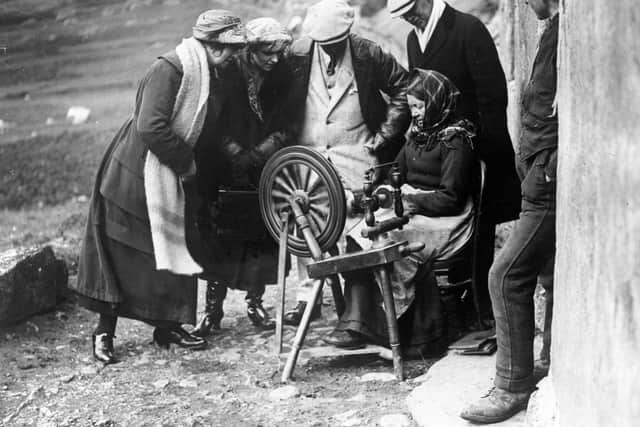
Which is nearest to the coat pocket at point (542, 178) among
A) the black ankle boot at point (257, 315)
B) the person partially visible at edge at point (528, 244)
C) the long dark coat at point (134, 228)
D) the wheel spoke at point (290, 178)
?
the person partially visible at edge at point (528, 244)

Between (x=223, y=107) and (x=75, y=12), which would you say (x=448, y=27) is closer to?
(x=223, y=107)

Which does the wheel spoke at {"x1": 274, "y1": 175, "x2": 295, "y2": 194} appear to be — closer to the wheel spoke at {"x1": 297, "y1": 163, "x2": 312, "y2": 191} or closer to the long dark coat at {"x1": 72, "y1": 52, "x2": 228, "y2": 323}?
the wheel spoke at {"x1": 297, "y1": 163, "x2": 312, "y2": 191}

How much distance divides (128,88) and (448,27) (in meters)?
2.93

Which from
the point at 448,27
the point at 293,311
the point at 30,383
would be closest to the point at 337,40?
the point at 448,27

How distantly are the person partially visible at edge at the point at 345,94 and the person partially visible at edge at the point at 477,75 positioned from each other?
0.30 meters

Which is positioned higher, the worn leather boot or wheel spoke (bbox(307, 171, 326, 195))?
wheel spoke (bbox(307, 171, 326, 195))

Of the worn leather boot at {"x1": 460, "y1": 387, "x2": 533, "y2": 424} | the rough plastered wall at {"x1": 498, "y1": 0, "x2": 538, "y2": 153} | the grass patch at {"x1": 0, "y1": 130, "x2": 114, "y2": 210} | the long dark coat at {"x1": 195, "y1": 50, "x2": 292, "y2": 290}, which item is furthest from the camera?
the grass patch at {"x1": 0, "y1": 130, "x2": 114, "y2": 210}

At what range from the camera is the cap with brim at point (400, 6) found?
196 inches

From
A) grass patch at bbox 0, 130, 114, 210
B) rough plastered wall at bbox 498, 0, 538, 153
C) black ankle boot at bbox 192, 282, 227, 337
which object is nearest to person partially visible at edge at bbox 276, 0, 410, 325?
black ankle boot at bbox 192, 282, 227, 337

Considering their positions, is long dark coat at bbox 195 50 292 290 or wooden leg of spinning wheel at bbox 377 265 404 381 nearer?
→ wooden leg of spinning wheel at bbox 377 265 404 381

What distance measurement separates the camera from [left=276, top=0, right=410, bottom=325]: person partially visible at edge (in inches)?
205

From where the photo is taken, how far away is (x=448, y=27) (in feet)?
16.5

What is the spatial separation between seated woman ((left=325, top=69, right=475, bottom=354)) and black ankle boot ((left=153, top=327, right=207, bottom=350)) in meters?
1.10

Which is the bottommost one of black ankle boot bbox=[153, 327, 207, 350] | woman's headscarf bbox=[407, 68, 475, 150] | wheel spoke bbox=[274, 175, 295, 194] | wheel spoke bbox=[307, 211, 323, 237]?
black ankle boot bbox=[153, 327, 207, 350]
